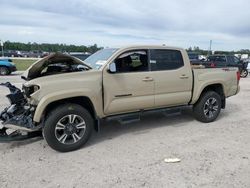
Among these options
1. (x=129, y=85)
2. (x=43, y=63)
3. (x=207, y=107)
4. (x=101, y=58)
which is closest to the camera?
(x=43, y=63)

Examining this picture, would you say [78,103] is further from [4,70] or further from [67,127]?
[4,70]

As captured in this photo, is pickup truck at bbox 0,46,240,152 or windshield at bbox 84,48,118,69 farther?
windshield at bbox 84,48,118,69

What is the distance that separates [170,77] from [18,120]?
316cm

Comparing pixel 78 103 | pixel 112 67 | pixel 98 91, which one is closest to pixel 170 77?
pixel 112 67

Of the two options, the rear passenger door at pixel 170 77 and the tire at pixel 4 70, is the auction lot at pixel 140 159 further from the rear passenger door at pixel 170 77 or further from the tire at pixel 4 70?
the tire at pixel 4 70

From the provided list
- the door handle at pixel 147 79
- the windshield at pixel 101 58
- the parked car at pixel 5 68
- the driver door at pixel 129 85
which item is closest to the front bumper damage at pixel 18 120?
the driver door at pixel 129 85

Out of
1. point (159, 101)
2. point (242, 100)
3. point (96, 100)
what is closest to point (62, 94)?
point (96, 100)

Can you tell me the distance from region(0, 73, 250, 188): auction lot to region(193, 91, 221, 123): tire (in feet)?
1.06

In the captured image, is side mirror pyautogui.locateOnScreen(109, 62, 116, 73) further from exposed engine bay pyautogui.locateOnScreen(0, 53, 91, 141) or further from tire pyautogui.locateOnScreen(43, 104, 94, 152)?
tire pyautogui.locateOnScreen(43, 104, 94, 152)

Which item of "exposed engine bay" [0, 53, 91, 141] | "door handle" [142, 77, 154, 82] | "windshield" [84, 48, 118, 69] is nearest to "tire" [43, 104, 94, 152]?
"exposed engine bay" [0, 53, 91, 141]

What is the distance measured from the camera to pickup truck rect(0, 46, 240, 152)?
14.9 feet

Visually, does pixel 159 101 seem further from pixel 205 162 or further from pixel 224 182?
pixel 224 182

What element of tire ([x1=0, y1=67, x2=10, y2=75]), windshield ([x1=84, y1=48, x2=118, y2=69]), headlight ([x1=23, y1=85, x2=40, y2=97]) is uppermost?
windshield ([x1=84, y1=48, x2=118, y2=69])

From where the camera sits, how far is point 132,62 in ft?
17.8
